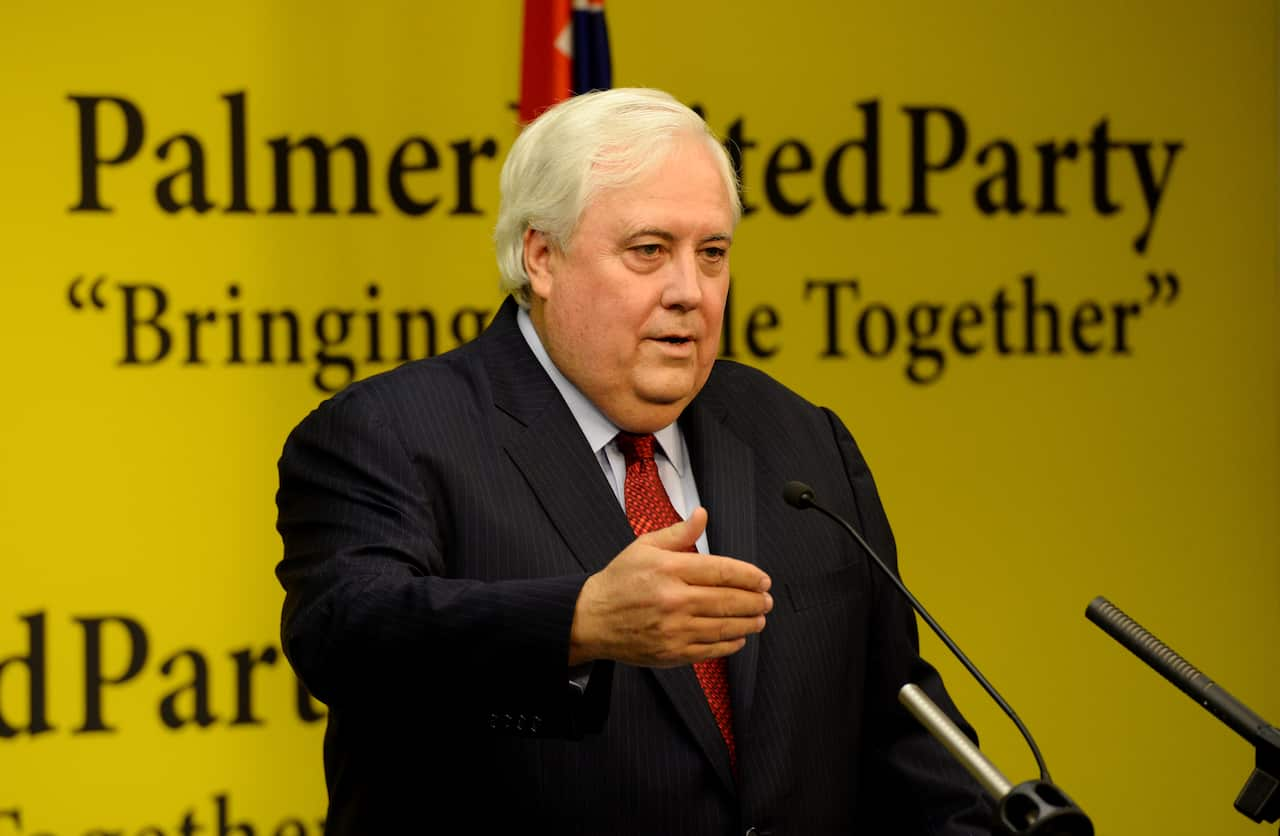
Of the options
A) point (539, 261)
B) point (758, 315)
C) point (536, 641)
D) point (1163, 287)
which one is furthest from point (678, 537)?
point (1163, 287)

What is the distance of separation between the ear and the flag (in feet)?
4.08

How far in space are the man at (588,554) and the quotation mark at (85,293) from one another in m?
1.47

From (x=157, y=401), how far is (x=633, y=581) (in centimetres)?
204

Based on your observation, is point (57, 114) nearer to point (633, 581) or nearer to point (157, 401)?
point (157, 401)

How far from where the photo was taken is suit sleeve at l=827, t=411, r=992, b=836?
1824 mm

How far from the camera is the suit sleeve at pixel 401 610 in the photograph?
149cm

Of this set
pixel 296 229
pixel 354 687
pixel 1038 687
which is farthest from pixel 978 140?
pixel 354 687

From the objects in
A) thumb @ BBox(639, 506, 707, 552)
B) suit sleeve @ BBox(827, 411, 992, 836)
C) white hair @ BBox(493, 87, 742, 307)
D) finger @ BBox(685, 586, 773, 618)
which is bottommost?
suit sleeve @ BBox(827, 411, 992, 836)

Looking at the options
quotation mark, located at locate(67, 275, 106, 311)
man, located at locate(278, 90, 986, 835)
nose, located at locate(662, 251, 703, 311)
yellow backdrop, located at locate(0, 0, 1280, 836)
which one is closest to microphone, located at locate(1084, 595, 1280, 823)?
man, located at locate(278, 90, 986, 835)

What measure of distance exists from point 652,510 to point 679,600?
505 millimetres

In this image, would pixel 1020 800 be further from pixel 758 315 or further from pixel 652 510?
pixel 758 315

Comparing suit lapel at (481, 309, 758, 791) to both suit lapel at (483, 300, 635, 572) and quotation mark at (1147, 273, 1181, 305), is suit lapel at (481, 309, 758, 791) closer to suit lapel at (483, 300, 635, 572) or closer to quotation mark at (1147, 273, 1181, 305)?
suit lapel at (483, 300, 635, 572)

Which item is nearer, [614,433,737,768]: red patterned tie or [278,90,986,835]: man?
[278,90,986,835]: man

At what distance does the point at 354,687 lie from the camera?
1.57 meters
